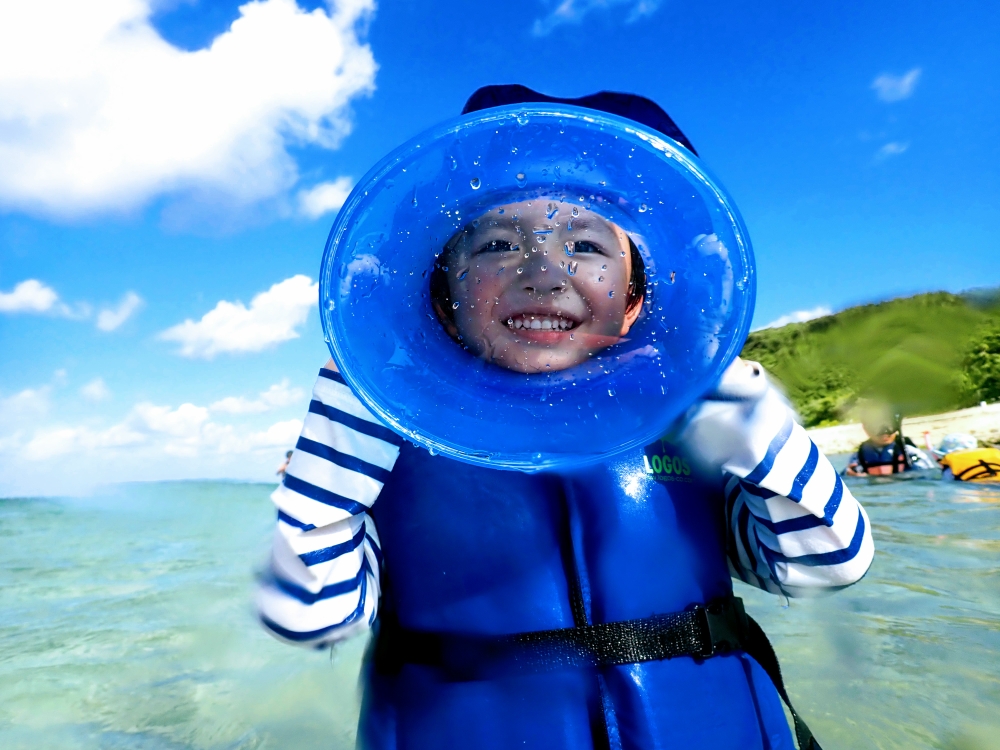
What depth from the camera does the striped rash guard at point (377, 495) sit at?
1309 mm

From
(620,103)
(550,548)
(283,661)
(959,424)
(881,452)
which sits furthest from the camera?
(959,424)

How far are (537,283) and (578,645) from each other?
2.26 feet

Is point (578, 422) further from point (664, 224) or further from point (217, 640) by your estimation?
point (217, 640)

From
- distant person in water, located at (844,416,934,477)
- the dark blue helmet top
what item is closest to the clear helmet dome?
the dark blue helmet top

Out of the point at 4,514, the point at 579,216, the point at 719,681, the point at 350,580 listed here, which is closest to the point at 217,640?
the point at 350,580

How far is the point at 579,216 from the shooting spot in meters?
1.36

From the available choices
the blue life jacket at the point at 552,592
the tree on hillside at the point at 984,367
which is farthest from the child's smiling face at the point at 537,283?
the tree on hillside at the point at 984,367

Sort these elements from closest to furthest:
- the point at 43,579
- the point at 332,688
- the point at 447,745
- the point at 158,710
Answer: the point at 447,745, the point at 158,710, the point at 332,688, the point at 43,579

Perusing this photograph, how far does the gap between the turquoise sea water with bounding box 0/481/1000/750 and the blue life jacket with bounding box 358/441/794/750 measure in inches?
12.9

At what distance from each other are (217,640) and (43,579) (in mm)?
2482

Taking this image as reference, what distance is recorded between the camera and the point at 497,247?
137 cm

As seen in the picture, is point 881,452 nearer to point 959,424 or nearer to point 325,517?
point 959,424

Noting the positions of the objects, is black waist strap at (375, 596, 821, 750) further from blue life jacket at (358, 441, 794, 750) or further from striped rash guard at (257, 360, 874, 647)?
striped rash guard at (257, 360, 874, 647)

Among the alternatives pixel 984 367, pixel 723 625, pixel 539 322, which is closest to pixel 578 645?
pixel 723 625
